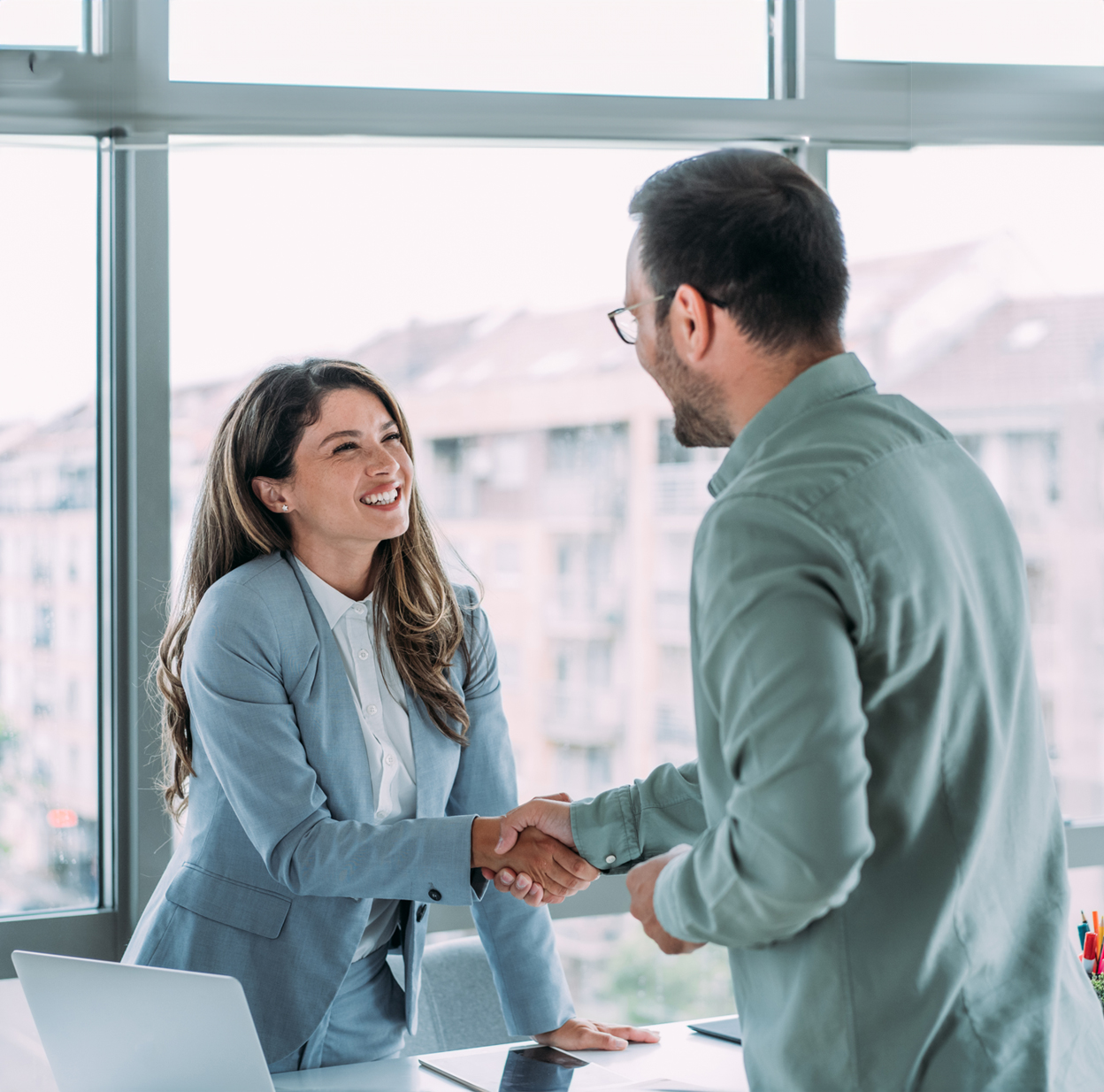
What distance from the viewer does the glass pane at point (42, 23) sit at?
7.08ft

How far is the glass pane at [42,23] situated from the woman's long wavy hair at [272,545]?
2.59 feet

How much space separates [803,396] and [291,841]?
1001 millimetres

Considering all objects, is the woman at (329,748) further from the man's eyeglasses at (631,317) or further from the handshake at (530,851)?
the man's eyeglasses at (631,317)

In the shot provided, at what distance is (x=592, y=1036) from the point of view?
177cm

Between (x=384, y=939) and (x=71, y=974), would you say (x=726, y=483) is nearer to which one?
(x=71, y=974)

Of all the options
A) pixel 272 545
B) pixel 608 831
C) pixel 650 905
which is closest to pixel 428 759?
pixel 608 831

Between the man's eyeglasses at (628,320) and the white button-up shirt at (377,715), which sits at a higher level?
the man's eyeglasses at (628,320)

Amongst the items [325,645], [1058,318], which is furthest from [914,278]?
[325,645]

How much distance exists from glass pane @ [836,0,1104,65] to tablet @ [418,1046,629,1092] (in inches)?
82.0

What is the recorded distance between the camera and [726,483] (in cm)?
124

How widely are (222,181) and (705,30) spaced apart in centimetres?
107

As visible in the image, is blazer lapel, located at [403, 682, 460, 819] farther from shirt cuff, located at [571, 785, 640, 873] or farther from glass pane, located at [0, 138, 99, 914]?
glass pane, located at [0, 138, 99, 914]

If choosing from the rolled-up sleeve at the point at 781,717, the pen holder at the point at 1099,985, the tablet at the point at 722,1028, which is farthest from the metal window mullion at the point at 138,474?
the pen holder at the point at 1099,985

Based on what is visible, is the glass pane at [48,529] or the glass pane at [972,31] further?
the glass pane at [972,31]
